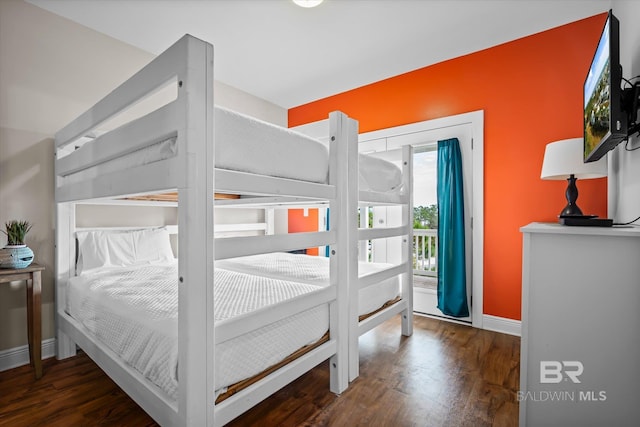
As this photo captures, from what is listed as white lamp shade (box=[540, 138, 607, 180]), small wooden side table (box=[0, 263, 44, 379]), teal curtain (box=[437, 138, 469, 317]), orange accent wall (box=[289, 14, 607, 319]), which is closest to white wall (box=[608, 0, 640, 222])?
white lamp shade (box=[540, 138, 607, 180])

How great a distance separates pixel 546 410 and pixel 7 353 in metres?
2.90

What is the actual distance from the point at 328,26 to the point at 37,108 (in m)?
2.07

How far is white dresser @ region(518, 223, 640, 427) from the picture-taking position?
3.41 ft

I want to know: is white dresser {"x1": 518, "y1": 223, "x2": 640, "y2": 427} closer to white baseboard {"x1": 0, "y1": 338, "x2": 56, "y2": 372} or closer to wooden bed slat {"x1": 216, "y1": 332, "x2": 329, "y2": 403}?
wooden bed slat {"x1": 216, "y1": 332, "x2": 329, "y2": 403}

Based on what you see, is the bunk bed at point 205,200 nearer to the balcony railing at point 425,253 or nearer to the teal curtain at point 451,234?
the teal curtain at point 451,234

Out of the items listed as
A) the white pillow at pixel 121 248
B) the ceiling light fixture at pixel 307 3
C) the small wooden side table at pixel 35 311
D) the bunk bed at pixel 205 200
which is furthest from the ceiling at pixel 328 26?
the small wooden side table at pixel 35 311

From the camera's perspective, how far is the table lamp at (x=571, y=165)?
5.64ft

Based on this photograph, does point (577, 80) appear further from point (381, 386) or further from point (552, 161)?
point (381, 386)

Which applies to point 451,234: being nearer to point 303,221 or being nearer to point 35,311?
point 303,221

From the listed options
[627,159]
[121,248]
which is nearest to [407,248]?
[627,159]

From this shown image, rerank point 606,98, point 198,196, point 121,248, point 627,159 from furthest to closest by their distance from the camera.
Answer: point 121,248
point 627,159
point 606,98
point 198,196

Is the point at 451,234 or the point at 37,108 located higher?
the point at 37,108

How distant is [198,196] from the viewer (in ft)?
3.15

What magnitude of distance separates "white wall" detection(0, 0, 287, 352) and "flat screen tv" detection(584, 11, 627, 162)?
299cm
